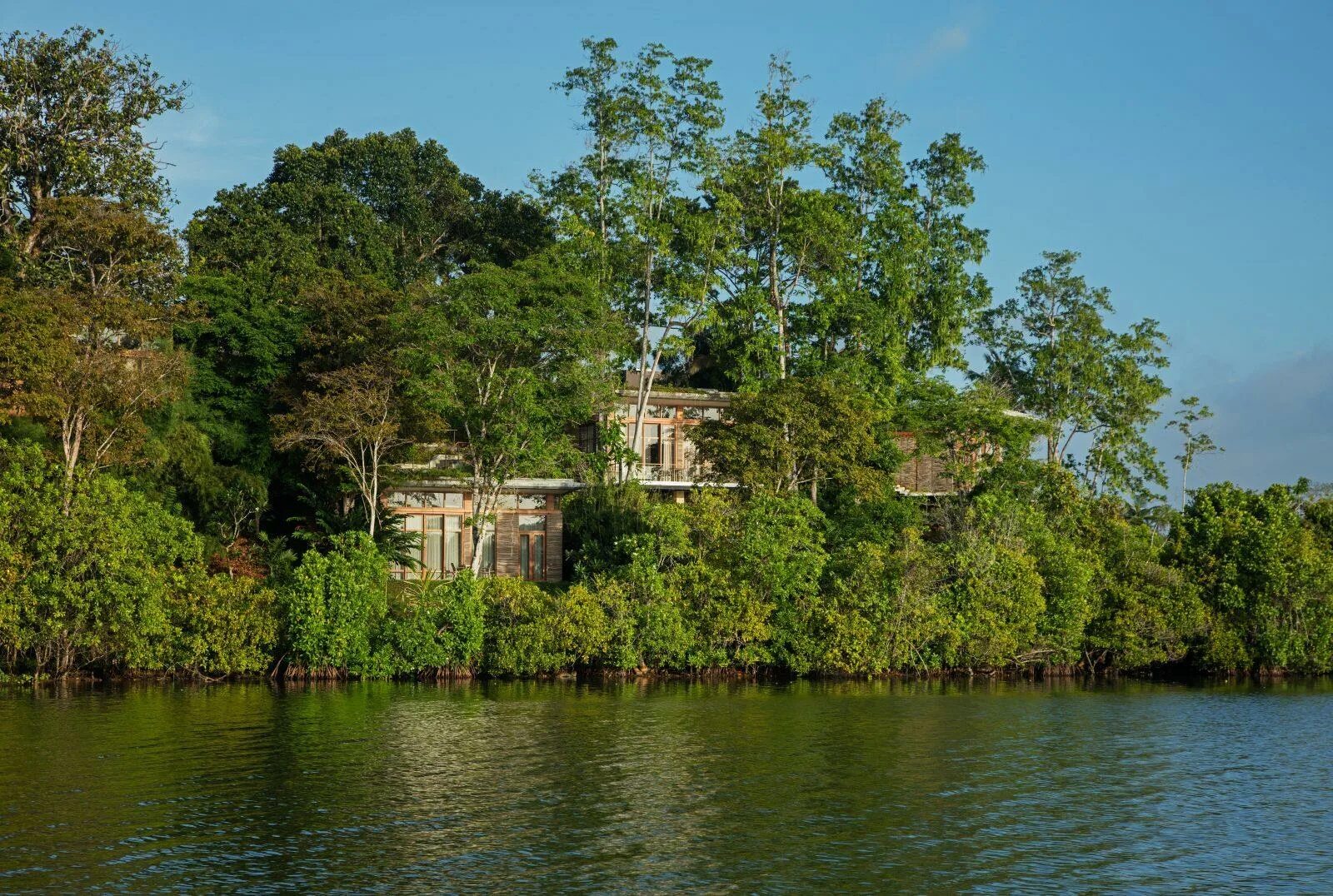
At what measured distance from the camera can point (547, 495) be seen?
160 feet

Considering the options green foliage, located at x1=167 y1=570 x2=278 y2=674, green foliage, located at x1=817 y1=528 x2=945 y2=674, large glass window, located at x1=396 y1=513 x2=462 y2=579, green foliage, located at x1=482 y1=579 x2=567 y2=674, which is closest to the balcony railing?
large glass window, located at x1=396 y1=513 x2=462 y2=579

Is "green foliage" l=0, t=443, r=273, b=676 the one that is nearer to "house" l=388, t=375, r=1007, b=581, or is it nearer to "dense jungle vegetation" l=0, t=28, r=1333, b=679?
"dense jungle vegetation" l=0, t=28, r=1333, b=679

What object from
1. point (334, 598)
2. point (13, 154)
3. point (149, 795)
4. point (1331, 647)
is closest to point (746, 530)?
point (334, 598)

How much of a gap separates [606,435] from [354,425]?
31.8 feet

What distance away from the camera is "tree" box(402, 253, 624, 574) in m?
41.4

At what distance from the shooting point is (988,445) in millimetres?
54031

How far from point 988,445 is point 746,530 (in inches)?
691

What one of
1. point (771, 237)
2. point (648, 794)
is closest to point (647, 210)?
point (771, 237)

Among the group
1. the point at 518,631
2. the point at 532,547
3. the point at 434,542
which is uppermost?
the point at 434,542

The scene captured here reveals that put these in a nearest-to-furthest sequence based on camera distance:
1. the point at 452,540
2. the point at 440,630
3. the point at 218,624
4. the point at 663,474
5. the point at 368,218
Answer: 1. the point at 218,624
2. the point at 440,630
3. the point at 452,540
4. the point at 663,474
5. the point at 368,218

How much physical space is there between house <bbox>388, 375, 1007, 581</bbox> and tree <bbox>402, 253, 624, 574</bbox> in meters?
3.23

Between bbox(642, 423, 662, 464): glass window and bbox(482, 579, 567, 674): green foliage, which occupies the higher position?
bbox(642, 423, 662, 464): glass window

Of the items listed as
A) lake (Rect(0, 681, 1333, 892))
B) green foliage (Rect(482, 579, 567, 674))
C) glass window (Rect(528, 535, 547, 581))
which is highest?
glass window (Rect(528, 535, 547, 581))

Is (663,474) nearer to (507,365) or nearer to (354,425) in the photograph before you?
(507,365)
